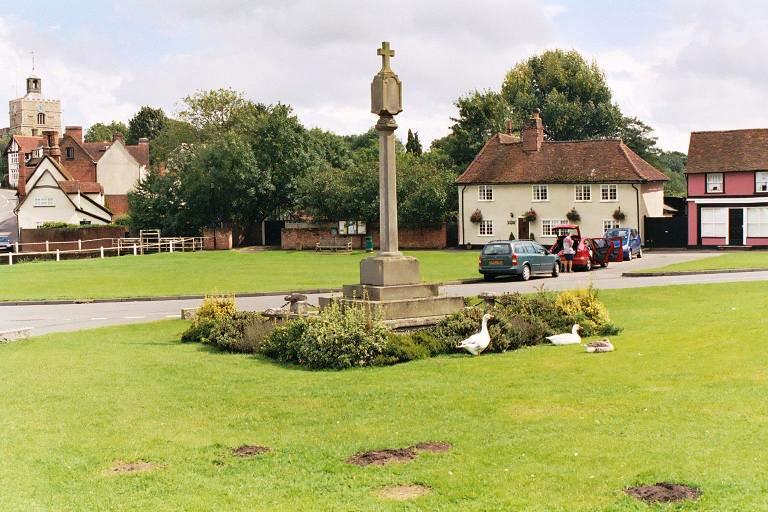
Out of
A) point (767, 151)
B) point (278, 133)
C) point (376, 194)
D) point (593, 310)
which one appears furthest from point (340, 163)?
point (593, 310)

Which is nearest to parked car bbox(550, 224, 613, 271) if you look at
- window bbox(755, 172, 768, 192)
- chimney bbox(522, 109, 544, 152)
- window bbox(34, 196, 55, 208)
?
window bbox(755, 172, 768, 192)

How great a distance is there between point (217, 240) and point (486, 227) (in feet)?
72.2

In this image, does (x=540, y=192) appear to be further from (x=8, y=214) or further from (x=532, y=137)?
(x=8, y=214)

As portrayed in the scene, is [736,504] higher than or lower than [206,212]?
lower

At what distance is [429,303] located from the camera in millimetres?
16719

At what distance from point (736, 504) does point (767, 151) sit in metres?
54.3

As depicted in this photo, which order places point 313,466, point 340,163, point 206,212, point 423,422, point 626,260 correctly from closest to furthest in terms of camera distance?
1. point 313,466
2. point 423,422
3. point 626,260
4. point 206,212
5. point 340,163

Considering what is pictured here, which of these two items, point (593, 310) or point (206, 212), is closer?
point (593, 310)

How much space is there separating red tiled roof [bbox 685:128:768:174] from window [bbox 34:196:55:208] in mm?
54336

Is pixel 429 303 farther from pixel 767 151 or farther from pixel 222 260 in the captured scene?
pixel 767 151

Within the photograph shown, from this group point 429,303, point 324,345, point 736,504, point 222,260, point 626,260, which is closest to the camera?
point 736,504

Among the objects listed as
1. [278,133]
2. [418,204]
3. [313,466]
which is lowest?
[313,466]

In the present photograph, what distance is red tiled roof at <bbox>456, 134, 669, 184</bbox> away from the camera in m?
58.0

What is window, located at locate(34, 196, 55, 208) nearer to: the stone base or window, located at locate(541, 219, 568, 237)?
window, located at locate(541, 219, 568, 237)
